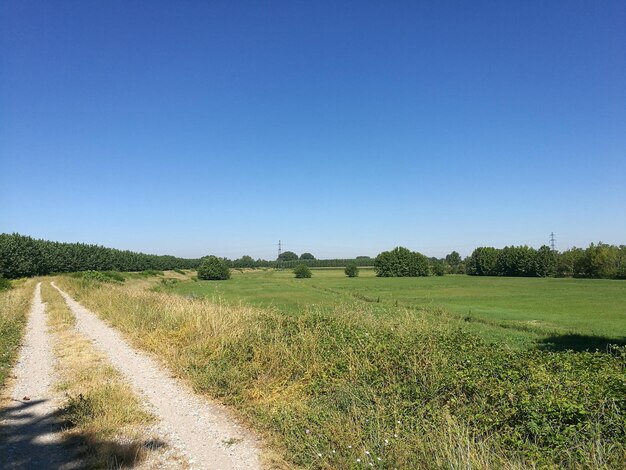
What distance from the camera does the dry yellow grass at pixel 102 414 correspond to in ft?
15.7

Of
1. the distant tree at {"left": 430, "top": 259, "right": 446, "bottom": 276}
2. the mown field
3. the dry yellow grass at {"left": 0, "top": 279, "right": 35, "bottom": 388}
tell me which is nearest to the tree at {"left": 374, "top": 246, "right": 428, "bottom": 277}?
the distant tree at {"left": 430, "top": 259, "right": 446, "bottom": 276}

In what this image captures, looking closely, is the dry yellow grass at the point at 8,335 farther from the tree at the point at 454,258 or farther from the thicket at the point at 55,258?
the tree at the point at 454,258

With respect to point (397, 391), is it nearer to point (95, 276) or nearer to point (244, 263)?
point (95, 276)

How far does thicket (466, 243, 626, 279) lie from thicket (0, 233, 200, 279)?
109 m

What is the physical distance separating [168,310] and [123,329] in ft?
5.84

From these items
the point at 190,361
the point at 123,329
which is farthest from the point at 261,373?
the point at 123,329

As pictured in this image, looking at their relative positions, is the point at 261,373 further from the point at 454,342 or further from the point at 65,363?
the point at 65,363

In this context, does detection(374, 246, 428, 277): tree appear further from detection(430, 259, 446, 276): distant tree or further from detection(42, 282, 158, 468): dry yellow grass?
detection(42, 282, 158, 468): dry yellow grass

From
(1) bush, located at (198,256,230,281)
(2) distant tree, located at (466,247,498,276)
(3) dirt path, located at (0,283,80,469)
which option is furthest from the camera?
(2) distant tree, located at (466,247,498,276)

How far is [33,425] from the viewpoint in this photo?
18.7 ft

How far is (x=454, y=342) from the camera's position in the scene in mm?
8508

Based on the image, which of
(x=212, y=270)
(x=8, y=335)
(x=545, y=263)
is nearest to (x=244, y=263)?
(x=212, y=270)

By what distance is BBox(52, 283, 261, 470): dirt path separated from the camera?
4.84 meters

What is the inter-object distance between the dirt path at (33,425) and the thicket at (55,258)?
5994 centimetres
